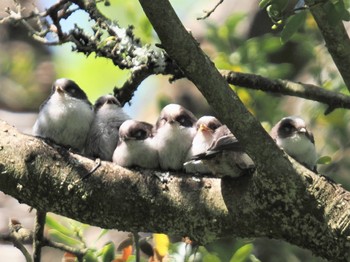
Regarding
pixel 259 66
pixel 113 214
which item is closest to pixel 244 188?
pixel 113 214

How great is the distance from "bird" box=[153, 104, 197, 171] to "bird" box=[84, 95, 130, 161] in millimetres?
231

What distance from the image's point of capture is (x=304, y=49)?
6.26 m

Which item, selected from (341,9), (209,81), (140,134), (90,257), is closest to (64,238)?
(90,257)

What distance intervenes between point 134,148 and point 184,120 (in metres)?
0.43

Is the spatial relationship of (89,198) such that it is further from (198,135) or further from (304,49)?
(304,49)

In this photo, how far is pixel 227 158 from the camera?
3.48 metres

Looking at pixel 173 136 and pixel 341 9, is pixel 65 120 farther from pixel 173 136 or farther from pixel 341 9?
pixel 341 9

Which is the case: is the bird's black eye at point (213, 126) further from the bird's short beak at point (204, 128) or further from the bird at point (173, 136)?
the bird at point (173, 136)

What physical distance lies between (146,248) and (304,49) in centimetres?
244

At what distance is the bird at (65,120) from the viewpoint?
165 inches

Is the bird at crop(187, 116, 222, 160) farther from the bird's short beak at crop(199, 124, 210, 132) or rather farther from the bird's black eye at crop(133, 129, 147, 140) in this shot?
the bird's black eye at crop(133, 129, 147, 140)

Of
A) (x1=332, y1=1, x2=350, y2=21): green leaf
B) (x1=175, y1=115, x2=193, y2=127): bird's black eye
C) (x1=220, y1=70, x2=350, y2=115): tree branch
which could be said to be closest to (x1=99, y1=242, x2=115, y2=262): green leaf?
(x1=175, y1=115, x2=193, y2=127): bird's black eye

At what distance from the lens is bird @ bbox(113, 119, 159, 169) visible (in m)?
3.99

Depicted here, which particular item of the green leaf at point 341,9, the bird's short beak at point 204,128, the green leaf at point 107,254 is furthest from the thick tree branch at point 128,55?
the green leaf at point 341,9
